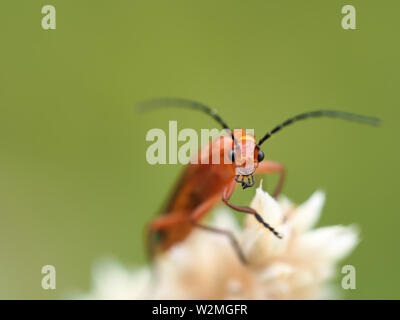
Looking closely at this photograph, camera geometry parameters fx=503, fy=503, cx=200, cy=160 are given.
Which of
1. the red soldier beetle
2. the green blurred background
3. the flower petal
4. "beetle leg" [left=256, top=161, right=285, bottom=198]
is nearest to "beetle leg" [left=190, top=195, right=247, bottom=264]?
the red soldier beetle

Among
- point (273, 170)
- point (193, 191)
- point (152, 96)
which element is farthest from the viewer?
point (152, 96)

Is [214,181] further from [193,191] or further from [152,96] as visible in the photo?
[152,96]

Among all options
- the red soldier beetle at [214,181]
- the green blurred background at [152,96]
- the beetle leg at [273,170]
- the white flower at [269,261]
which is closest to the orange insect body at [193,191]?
the red soldier beetle at [214,181]

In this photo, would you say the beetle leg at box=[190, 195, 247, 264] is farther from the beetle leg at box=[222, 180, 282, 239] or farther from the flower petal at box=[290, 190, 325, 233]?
the flower petal at box=[290, 190, 325, 233]

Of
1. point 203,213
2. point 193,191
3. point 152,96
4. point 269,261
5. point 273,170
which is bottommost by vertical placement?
point 269,261

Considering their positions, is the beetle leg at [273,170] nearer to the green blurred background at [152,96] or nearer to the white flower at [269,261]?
the white flower at [269,261]

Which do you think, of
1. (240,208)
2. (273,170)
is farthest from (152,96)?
(240,208)
